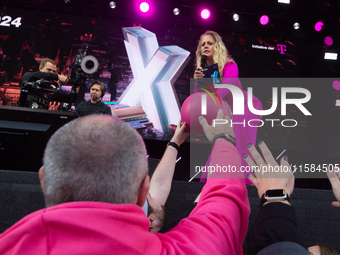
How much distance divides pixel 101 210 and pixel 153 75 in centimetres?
497

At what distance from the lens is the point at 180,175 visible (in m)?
4.26

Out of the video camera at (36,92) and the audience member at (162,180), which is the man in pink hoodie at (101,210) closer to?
the audience member at (162,180)

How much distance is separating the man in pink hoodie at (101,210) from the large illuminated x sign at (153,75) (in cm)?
446

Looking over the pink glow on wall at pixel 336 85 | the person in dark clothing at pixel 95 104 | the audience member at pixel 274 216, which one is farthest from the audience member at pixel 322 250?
the pink glow on wall at pixel 336 85

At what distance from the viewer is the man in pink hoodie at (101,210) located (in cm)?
43

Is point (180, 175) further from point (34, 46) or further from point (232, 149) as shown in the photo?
point (34, 46)

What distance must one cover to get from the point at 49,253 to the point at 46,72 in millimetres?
3869

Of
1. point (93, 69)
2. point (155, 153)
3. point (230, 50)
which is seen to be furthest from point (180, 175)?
point (230, 50)

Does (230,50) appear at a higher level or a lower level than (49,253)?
higher

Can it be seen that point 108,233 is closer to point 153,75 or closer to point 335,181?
point 335,181

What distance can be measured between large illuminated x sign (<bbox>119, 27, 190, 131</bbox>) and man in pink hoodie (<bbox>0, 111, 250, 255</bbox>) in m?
4.46

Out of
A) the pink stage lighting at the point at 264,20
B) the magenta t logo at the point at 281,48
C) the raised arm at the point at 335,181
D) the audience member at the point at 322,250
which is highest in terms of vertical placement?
the pink stage lighting at the point at 264,20

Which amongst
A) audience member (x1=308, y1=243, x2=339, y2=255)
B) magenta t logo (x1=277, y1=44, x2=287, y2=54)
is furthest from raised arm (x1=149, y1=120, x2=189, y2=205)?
magenta t logo (x1=277, y1=44, x2=287, y2=54)

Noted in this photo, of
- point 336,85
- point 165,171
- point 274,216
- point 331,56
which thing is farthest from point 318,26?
point 274,216
